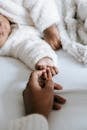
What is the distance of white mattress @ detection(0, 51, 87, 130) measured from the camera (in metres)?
0.77

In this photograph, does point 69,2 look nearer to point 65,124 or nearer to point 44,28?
point 44,28

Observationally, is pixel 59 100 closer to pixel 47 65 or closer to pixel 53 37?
pixel 47 65

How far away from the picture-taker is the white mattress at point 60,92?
77 centimetres

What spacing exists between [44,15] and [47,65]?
25 centimetres

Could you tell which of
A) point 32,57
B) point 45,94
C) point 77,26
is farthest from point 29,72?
point 77,26

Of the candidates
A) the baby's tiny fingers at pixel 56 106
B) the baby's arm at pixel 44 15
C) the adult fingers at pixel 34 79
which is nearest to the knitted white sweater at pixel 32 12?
the baby's arm at pixel 44 15

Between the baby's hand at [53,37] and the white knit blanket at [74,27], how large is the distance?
0.02 m

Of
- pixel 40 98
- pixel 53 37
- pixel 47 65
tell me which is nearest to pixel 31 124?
pixel 40 98

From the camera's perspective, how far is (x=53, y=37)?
3.50 feet

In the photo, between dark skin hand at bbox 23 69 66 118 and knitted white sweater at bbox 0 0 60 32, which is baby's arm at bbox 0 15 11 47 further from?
dark skin hand at bbox 23 69 66 118

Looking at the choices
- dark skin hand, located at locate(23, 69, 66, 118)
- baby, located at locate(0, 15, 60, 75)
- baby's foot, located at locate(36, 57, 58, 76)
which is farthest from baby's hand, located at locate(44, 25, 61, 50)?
dark skin hand, located at locate(23, 69, 66, 118)

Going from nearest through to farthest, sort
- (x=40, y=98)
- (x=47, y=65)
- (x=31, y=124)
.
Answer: (x=31, y=124)
(x=40, y=98)
(x=47, y=65)

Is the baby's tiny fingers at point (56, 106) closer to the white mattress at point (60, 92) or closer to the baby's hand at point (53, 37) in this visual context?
the white mattress at point (60, 92)

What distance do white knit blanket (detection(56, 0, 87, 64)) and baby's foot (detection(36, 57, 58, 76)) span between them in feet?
0.29
